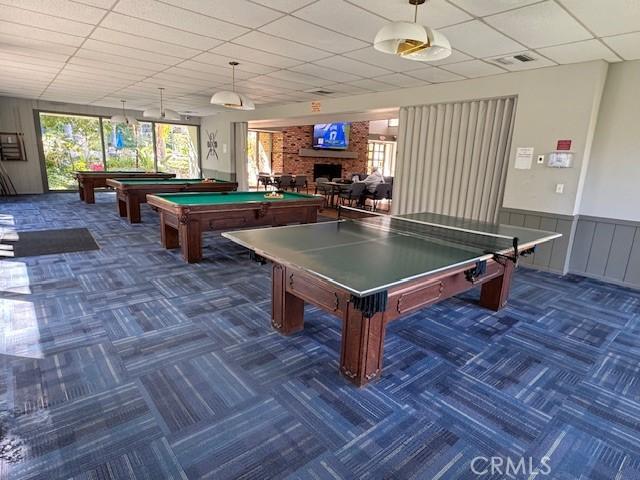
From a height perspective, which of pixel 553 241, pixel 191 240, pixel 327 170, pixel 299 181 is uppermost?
pixel 327 170

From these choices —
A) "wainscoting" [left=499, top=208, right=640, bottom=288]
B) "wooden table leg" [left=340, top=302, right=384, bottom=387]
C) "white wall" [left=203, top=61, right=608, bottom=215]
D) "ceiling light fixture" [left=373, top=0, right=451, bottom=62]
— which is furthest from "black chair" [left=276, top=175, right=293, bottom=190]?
"wooden table leg" [left=340, top=302, right=384, bottom=387]

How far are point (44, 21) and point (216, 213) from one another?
2.53m

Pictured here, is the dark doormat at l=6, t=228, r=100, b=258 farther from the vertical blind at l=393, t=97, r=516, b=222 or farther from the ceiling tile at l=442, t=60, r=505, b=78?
the ceiling tile at l=442, t=60, r=505, b=78

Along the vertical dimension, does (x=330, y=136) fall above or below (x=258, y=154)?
above

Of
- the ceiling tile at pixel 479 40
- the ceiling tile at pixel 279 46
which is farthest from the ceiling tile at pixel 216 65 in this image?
the ceiling tile at pixel 479 40

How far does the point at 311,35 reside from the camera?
3.61 m

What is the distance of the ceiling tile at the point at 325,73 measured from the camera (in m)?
4.85

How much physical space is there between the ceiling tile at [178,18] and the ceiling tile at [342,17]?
2.62ft

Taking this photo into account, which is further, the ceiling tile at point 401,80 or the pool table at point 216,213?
the ceiling tile at point 401,80

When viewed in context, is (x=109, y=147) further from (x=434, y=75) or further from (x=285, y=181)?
(x=434, y=75)

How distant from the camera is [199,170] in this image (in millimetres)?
12484

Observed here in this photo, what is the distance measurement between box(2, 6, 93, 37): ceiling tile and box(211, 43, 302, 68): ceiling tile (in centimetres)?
134

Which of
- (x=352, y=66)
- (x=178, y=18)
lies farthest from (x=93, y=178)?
(x=352, y=66)

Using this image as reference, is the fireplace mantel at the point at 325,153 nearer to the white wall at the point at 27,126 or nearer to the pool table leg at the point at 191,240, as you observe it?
the white wall at the point at 27,126
